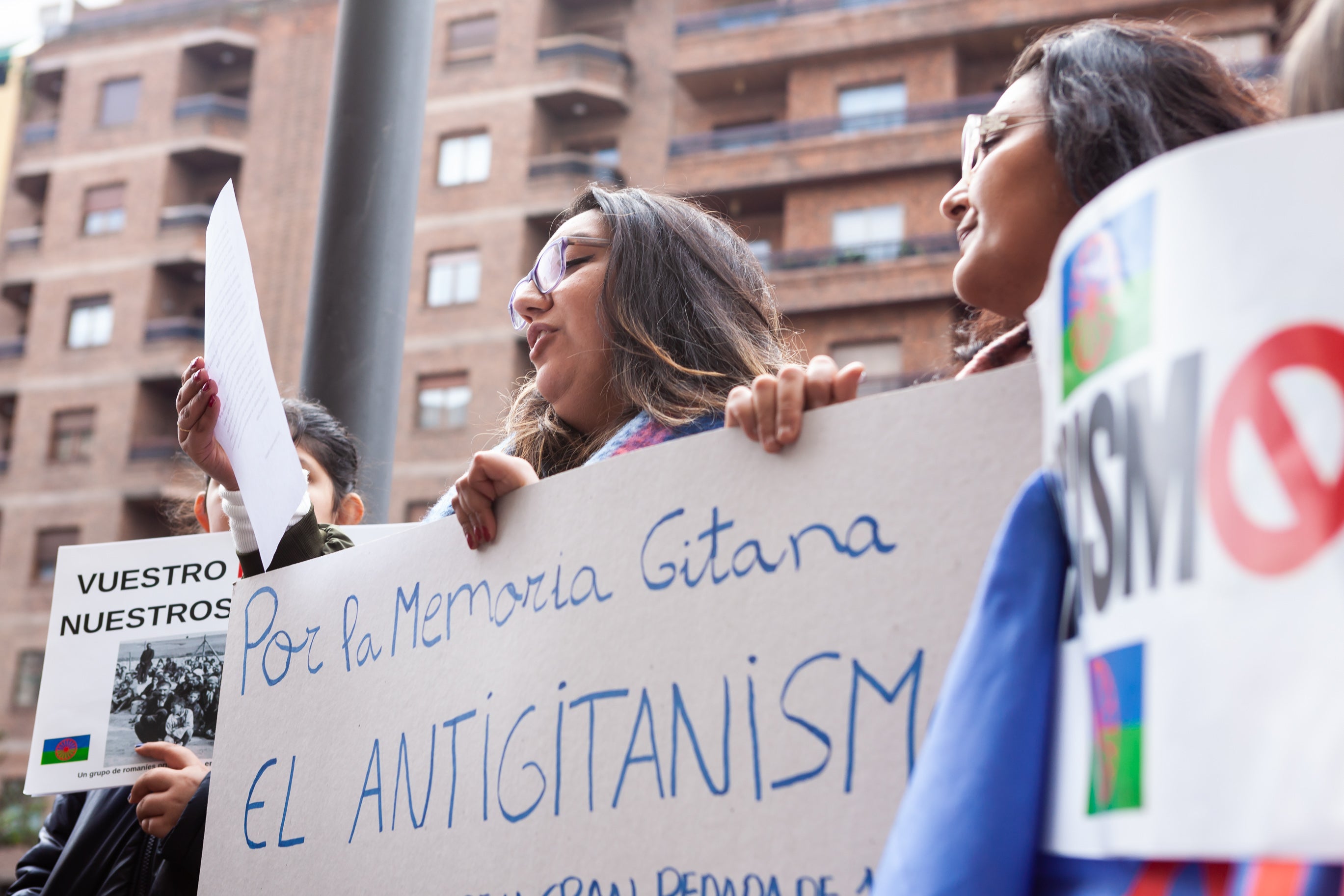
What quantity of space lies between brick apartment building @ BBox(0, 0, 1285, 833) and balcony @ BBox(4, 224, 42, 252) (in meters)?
0.05

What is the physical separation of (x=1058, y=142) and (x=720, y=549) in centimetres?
50

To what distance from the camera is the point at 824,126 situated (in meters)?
21.6

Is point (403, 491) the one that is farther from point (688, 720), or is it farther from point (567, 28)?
point (688, 720)

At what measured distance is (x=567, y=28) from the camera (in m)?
24.7

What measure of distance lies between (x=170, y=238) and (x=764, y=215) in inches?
424

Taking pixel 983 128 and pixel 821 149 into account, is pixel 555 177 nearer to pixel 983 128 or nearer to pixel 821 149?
pixel 821 149

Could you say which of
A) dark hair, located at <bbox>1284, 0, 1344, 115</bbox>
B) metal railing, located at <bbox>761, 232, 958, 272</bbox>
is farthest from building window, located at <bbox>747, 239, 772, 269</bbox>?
dark hair, located at <bbox>1284, 0, 1344, 115</bbox>

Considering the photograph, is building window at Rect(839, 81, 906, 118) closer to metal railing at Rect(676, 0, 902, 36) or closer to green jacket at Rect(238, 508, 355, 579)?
metal railing at Rect(676, 0, 902, 36)

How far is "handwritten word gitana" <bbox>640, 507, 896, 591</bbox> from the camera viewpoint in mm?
1147

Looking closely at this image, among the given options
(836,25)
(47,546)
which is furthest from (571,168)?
(47,546)

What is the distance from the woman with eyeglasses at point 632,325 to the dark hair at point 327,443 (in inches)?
20.4

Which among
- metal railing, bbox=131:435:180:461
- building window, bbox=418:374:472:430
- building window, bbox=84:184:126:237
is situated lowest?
metal railing, bbox=131:435:180:461

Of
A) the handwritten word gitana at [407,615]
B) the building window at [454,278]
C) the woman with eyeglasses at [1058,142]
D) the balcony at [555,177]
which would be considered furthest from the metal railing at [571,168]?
the woman with eyeglasses at [1058,142]

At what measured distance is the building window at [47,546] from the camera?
23.7 meters
